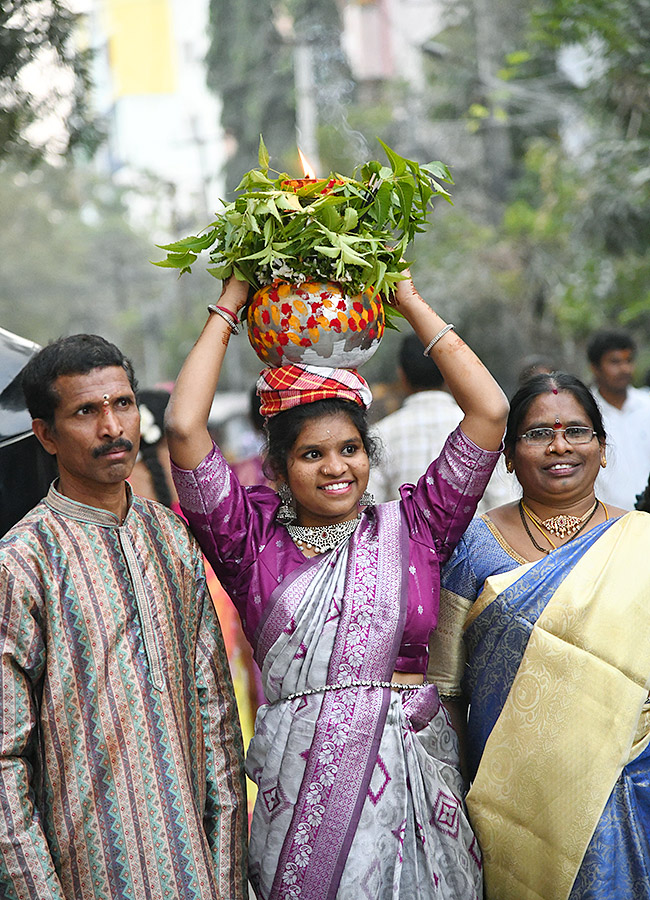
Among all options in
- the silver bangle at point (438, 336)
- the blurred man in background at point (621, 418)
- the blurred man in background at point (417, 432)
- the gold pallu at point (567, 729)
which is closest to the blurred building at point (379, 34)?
the blurred man in background at point (621, 418)

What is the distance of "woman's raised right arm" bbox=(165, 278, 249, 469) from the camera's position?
2.74m

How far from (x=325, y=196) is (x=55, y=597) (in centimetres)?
120

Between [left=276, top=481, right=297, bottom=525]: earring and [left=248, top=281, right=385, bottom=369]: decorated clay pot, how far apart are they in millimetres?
378

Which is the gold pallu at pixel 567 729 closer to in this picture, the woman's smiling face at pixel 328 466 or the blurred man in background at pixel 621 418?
the woman's smiling face at pixel 328 466

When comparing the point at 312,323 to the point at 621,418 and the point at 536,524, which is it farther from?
the point at 621,418

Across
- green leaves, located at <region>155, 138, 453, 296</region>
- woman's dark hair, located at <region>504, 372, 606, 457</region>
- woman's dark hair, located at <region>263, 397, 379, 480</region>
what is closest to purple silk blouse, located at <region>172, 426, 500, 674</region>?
woman's dark hair, located at <region>263, 397, 379, 480</region>

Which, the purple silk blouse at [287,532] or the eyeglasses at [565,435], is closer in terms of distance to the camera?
the purple silk blouse at [287,532]

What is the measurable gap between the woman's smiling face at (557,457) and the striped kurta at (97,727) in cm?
112

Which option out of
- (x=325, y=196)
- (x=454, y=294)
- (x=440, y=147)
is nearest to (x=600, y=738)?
(x=325, y=196)

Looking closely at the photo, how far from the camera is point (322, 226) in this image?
2664 mm

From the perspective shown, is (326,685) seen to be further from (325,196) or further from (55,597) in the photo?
(325,196)

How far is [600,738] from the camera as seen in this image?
2684 millimetres

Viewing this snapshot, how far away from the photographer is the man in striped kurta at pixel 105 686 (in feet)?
7.91

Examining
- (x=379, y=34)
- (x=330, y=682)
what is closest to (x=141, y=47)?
(x=379, y=34)
